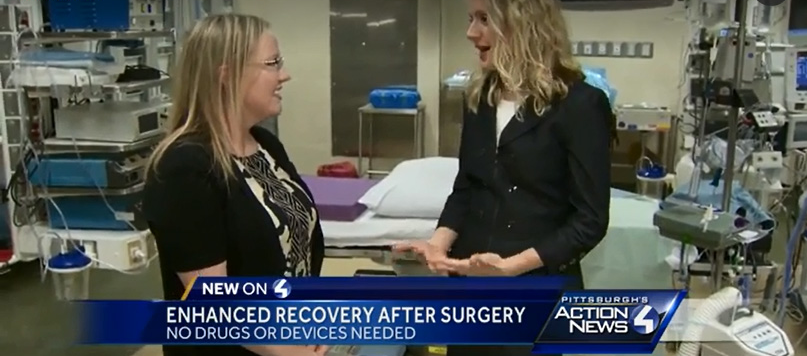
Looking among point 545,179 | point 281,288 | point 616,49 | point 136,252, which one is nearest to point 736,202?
point 545,179

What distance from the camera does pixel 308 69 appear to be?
19.9ft

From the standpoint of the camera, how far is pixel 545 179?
1.56 metres

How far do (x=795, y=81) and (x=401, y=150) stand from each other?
2.90m

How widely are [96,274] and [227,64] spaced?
3.09m

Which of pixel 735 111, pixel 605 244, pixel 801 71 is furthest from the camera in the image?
pixel 801 71

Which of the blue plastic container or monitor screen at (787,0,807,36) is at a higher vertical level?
monitor screen at (787,0,807,36)

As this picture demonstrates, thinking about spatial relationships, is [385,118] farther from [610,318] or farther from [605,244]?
[610,318]

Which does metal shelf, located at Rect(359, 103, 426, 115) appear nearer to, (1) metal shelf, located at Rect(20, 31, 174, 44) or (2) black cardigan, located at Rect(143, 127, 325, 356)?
(1) metal shelf, located at Rect(20, 31, 174, 44)

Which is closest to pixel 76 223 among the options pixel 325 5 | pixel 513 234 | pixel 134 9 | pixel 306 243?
pixel 134 9

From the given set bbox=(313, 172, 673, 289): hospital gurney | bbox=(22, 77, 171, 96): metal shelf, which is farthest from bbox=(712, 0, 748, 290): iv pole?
bbox=(22, 77, 171, 96): metal shelf

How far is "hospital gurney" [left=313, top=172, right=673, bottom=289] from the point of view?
8.23 feet

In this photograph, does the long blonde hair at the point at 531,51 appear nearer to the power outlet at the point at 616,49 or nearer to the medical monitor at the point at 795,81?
the medical monitor at the point at 795,81

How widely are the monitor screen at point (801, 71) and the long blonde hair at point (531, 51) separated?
11.3 ft

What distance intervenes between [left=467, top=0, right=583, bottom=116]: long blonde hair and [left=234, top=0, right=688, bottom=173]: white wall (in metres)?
4.30
